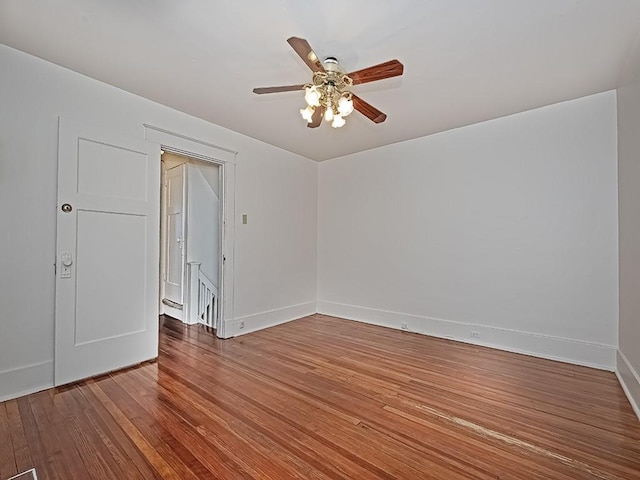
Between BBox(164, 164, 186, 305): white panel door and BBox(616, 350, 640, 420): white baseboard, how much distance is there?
5.13m

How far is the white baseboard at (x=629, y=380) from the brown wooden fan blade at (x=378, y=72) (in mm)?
2803

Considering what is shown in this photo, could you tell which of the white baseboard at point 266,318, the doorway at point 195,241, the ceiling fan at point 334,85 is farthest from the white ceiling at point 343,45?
the white baseboard at point 266,318

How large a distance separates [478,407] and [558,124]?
2949 millimetres

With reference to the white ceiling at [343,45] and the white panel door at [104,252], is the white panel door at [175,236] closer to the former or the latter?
the white panel door at [104,252]

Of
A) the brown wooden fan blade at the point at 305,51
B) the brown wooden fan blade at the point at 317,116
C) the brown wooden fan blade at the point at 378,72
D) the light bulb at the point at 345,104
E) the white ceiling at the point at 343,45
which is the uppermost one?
the white ceiling at the point at 343,45

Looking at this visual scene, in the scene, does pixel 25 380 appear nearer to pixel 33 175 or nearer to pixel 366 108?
pixel 33 175

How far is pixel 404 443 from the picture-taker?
1919mm

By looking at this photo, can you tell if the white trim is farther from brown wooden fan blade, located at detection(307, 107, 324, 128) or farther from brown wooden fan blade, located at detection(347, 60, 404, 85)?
brown wooden fan blade, located at detection(347, 60, 404, 85)

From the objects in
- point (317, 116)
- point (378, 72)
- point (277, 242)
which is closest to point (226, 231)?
point (277, 242)

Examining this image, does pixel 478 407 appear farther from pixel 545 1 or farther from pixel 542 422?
pixel 545 1

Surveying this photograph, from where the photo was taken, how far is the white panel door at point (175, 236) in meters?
→ 4.87

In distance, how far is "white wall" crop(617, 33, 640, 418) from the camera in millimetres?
2402

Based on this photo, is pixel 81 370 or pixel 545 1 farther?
pixel 81 370

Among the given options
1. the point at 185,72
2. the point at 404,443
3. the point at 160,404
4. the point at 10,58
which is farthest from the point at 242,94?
the point at 404,443
